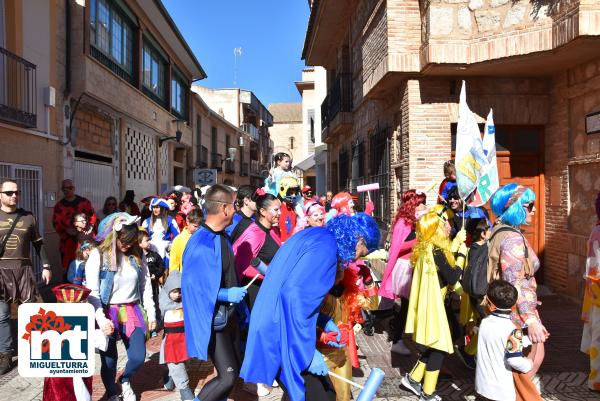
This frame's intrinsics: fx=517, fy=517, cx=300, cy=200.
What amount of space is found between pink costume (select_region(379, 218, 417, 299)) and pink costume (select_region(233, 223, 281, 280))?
186cm

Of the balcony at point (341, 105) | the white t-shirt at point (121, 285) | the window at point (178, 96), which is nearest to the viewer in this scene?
the white t-shirt at point (121, 285)

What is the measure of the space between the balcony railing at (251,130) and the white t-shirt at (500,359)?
41961 millimetres

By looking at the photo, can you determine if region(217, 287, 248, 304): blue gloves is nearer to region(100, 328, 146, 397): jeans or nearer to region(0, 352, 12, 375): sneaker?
region(100, 328, 146, 397): jeans

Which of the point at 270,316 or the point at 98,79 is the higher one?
the point at 98,79

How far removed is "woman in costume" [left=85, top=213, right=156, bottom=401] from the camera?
13.7ft

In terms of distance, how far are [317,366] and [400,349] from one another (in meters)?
3.13

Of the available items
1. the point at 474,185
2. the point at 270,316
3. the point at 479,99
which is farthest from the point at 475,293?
the point at 479,99

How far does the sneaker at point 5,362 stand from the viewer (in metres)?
5.34

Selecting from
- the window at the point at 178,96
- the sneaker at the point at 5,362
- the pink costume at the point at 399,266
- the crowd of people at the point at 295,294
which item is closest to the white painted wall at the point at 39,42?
the crowd of people at the point at 295,294

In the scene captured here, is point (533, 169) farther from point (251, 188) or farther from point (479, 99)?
point (251, 188)

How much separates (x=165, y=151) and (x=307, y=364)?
19.0m

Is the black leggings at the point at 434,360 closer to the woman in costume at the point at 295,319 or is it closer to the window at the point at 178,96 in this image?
the woman in costume at the point at 295,319

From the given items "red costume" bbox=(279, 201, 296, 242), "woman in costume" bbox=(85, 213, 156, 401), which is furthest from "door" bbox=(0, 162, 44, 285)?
"woman in costume" bbox=(85, 213, 156, 401)

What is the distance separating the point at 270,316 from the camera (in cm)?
299
